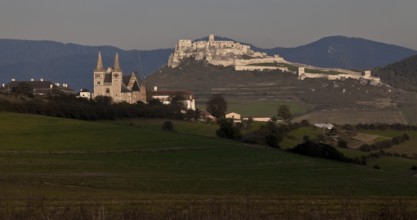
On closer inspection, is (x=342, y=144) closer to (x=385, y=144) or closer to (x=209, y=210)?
(x=385, y=144)

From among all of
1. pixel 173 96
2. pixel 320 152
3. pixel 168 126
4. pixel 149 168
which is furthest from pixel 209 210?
pixel 173 96

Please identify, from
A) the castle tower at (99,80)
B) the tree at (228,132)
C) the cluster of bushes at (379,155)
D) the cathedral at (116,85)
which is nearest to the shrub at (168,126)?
the tree at (228,132)

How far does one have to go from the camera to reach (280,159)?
59750 mm

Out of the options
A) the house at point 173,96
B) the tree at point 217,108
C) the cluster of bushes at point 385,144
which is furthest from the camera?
the house at point 173,96

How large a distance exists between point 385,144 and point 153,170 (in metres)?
40.9

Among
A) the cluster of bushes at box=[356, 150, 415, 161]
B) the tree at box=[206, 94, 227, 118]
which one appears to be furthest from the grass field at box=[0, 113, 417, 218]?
the tree at box=[206, 94, 227, 118]

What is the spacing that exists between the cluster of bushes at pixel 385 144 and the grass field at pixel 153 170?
1384 centimetres

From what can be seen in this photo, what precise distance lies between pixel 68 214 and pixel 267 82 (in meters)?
172

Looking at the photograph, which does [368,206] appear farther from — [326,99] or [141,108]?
[326,99]

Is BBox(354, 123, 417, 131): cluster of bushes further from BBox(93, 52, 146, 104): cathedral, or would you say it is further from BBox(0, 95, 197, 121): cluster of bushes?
BBox(93, 52, 146, 104): cathedral

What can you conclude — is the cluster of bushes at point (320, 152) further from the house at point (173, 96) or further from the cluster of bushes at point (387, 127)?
the house at point (173, 96)

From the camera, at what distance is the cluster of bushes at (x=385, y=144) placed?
79.0 metres

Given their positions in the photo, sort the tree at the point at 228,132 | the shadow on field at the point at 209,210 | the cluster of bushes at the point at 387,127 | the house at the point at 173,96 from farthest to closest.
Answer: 1. the house at the point at 173,96
2. the cluster of bushes at the point at 387,127
3. the tree at the point at 228,132
4. the shadow on field at the point at 209,210

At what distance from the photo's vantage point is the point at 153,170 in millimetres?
46219
